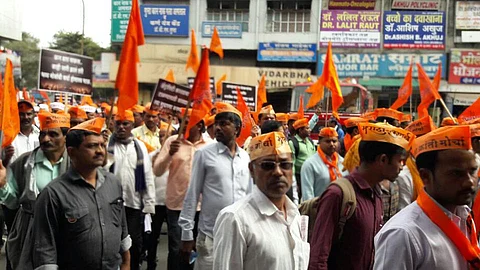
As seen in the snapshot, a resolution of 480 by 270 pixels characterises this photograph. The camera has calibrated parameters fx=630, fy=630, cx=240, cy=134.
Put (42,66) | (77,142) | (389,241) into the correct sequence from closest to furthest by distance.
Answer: (389,241) → (77,142) → (42,66)

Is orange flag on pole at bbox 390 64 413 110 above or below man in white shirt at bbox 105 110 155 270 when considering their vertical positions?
above

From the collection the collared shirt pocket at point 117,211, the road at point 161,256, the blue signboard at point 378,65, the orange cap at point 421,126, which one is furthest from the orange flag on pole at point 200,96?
the blue signboard at point 378,65

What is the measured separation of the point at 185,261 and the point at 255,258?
257cm

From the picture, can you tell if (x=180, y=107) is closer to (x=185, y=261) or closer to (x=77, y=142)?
(x=185, y=261)

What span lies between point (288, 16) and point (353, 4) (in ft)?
12.1

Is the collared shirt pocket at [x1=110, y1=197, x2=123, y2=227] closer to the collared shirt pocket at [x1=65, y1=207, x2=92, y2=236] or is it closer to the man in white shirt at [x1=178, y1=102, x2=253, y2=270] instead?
the collared shirt pocket at [x1=65, y1=207, x2=92, y2=236]

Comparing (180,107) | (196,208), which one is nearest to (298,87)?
(180,107)

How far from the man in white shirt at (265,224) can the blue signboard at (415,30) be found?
31.3 metres

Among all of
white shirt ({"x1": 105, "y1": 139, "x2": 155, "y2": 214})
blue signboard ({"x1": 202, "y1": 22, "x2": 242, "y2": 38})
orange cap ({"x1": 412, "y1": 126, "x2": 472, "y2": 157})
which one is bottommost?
white shirt ({"x1": 105, "y1": 139, "x2": 155, "y2": 214})

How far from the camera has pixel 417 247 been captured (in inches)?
96.6

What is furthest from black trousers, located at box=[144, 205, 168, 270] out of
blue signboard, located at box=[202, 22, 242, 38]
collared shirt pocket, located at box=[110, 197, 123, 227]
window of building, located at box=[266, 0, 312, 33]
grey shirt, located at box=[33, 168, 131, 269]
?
window of building, located at box=[266, 0, 312, 33]

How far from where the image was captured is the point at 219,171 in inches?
213

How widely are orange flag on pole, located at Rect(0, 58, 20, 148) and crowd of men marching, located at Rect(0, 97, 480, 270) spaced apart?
312 mm

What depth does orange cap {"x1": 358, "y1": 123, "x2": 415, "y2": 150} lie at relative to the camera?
144 inches
